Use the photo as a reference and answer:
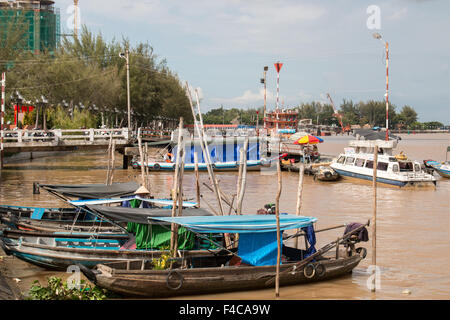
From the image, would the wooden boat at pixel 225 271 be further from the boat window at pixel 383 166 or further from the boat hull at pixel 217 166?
the boat hull at pixel 217 166

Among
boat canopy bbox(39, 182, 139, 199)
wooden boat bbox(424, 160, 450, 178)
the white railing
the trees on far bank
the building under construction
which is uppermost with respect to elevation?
the building under construction

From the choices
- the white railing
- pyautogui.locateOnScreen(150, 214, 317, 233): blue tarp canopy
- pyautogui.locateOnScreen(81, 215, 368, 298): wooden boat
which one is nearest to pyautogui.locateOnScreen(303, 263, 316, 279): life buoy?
pyautogui.locateOnScreen(81, 215, 368, 298): wooden boat

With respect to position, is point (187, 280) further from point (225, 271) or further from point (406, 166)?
point (406, 166)

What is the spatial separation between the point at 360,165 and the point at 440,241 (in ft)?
53.1

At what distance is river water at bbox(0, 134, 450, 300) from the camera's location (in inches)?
516

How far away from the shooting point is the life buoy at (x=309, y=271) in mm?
12928

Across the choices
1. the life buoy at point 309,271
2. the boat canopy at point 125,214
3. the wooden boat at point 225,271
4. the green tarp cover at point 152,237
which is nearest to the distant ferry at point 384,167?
the wooden boat at point 225,271

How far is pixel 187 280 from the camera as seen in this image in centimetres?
1203

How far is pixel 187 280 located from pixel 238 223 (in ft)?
5.42

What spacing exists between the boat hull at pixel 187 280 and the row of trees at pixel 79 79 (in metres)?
30.1

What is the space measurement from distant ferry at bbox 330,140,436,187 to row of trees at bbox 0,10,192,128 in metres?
21.7

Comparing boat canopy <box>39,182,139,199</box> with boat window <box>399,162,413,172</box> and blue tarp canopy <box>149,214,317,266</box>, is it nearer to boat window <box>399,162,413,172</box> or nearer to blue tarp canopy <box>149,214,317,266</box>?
blue tarp canopy <box>149,214,317,266</box>

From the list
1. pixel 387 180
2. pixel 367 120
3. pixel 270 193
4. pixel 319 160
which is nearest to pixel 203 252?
pixel 270 193

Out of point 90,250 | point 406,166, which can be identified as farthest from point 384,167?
point 90,250
